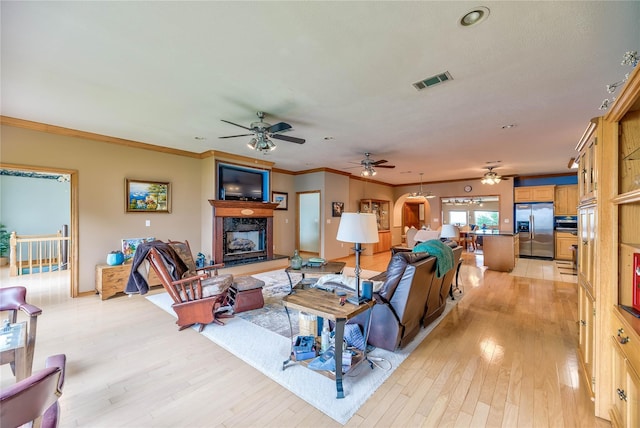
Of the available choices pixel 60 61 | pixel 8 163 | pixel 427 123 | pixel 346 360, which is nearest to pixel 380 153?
pixel 427 123

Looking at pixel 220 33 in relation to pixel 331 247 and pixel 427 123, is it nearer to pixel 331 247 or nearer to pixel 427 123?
pixel 427 123

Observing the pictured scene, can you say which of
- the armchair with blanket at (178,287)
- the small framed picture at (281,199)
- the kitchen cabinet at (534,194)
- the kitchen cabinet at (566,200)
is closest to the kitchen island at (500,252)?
the kitchen cabinet at (534,194)

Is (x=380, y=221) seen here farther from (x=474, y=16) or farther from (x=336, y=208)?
(x=474, y=16)

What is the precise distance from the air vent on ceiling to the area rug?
2698 millimetres

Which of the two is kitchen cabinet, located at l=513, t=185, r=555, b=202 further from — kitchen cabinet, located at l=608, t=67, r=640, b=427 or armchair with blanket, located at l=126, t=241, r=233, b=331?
armchair with blanket, located at l=126, t=241, r=233, b=331

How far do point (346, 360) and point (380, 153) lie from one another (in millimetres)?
4241

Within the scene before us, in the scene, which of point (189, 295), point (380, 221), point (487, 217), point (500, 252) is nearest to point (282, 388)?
point (189, 295)

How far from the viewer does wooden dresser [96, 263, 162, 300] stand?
4.15 metres

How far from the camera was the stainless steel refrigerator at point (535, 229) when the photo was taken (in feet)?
25.5

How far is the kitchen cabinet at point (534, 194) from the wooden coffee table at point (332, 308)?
8477mm

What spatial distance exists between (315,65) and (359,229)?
59.0 inches

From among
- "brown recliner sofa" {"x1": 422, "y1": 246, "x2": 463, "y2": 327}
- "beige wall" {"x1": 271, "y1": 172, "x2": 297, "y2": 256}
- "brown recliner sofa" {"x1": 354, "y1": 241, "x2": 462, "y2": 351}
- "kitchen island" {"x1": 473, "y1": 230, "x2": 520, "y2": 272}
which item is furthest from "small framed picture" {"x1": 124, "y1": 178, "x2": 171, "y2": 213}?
"kitchen island" {"x1": 473, "y1": 230, "x2": 520, "y2": 272}

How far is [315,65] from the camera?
90.4 inches

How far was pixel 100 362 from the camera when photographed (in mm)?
2426
